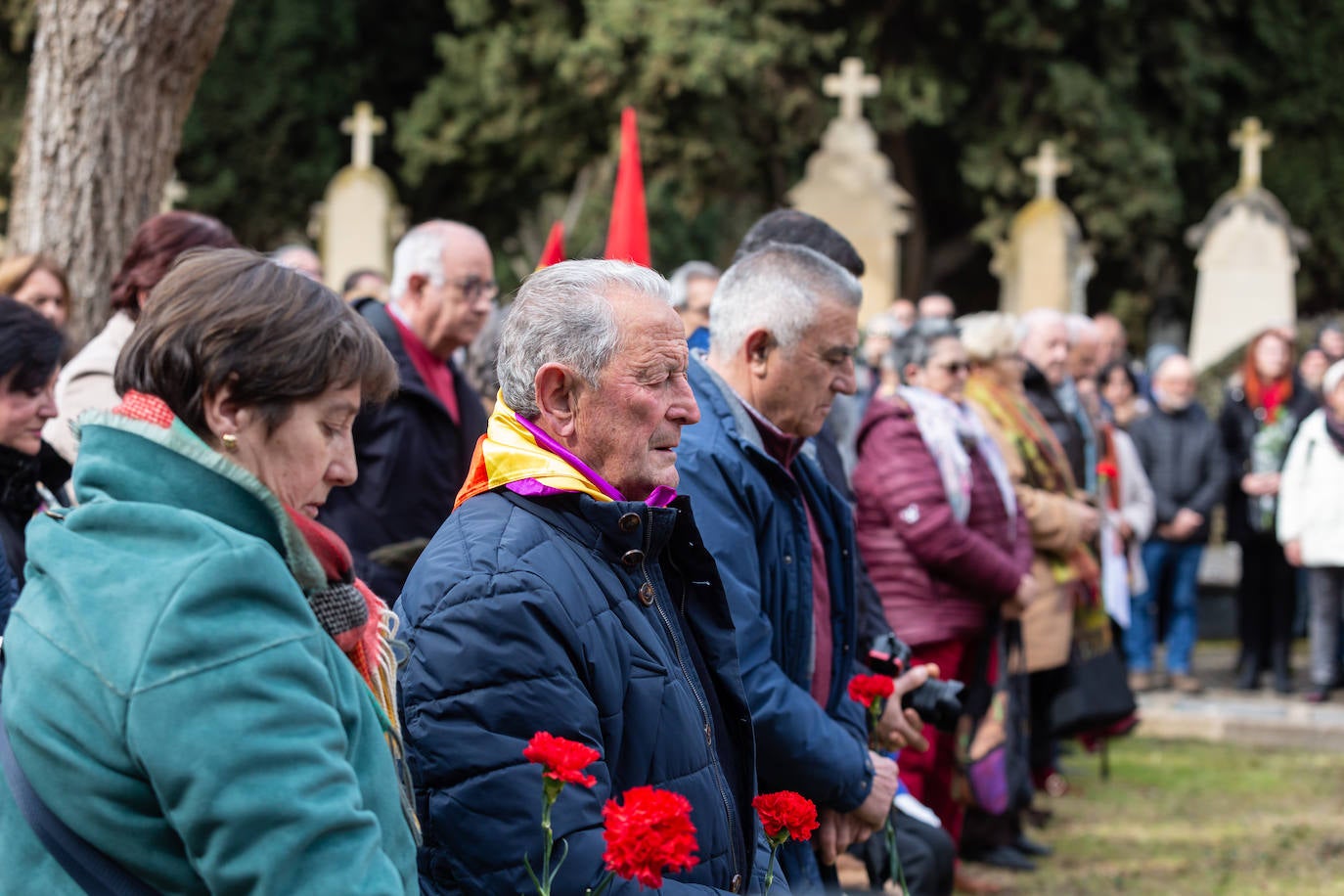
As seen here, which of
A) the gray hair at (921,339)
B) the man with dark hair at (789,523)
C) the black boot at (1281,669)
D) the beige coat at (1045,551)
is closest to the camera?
the man with dark hair at (789,523)

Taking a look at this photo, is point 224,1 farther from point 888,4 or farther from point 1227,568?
point 888,4

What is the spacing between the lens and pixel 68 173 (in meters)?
5.82

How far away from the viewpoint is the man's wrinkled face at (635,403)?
268cm

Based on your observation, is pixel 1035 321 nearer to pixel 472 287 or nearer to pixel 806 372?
pixel 472 287

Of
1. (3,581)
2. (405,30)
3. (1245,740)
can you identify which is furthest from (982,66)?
(3,581)

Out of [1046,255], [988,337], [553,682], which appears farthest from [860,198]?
[553,682]

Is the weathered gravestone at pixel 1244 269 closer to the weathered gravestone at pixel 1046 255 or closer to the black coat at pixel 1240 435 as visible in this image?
the weathered gravestone at pixel 1046 255

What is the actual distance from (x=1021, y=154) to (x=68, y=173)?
18.1m

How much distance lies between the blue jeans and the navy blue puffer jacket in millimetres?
8608

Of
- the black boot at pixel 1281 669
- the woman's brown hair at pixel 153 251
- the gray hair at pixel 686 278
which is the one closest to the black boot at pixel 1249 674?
the black boot at pixel 1281 669

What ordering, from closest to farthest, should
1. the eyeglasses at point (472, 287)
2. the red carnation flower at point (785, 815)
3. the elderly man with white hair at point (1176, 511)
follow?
the red carnation flower at point (785, 815) < the eyeglasses at point (472, 287) < the elderly man with white hair at point (1176, 511)

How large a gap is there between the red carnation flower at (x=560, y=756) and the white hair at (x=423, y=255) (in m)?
3.06

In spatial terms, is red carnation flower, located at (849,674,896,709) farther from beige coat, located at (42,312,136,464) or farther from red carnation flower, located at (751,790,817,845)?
beige coat, located at (42,312,136,464)

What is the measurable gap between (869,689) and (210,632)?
78.0 inches
